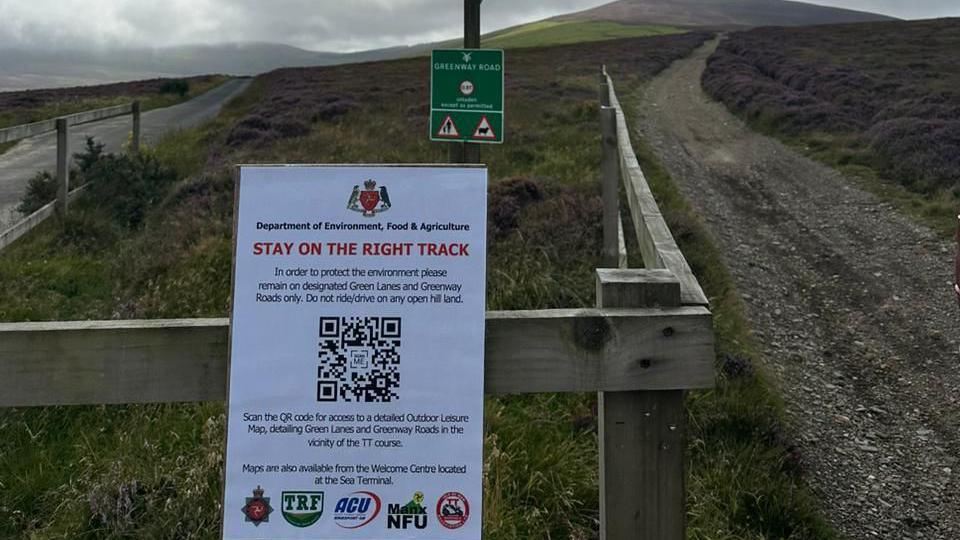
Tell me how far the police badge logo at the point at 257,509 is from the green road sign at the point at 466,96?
549 cm

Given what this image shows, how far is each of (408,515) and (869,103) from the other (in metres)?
19.6

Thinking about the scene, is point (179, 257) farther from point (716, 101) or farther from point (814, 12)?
point (814, 12)

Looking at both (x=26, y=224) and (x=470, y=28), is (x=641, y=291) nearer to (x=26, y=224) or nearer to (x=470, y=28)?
(x=470, y=28)

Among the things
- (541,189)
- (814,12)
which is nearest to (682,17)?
(814,12)

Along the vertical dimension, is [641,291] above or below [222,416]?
above

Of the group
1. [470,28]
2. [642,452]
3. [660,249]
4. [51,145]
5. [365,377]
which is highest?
[51,145]

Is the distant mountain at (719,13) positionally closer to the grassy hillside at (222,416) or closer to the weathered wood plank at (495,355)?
the grassy hillside at (222,416)

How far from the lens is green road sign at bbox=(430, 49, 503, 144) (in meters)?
7.07

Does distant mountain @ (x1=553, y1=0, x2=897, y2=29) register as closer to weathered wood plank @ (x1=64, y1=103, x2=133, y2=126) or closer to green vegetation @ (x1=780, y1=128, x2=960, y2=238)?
green vegetation @ (x1=780, y1=128, x2=960, y2=238)

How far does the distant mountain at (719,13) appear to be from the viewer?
111 meters

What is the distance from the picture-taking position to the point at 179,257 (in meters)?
7.00

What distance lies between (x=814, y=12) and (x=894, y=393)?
502ft

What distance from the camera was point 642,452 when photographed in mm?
1936

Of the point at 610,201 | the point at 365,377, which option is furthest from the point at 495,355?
the point at 610,201
